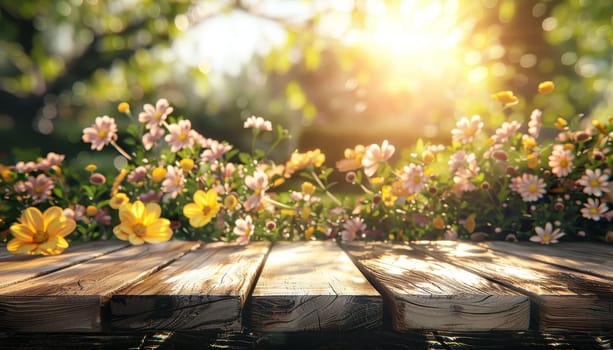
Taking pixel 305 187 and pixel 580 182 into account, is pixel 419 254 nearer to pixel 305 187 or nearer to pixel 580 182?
pixel 305 187

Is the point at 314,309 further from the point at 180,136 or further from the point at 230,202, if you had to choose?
the point at 180,136

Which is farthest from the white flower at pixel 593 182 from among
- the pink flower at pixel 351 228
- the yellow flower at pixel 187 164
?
the yellow flower at pixel 187 164

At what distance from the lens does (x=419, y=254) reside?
5.52 feet

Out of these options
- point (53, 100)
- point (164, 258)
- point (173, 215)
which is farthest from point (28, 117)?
point (164, 258)

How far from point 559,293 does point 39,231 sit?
1.49 metres

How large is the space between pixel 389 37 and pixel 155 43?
367 cm

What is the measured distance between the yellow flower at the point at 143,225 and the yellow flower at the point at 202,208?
0.15 meters

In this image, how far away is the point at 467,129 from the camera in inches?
87.2

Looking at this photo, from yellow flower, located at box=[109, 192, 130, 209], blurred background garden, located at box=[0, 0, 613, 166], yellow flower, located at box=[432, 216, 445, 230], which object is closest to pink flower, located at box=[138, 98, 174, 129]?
yellow flower, located at box=[109, 192, 130, 209]

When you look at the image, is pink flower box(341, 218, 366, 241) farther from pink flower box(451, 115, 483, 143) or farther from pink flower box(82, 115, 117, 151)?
pink flower box(82, 115, 117, 151)

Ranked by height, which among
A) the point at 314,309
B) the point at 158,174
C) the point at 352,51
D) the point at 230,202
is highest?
the point at 352,51

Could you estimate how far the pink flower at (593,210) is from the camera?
6.81 ft

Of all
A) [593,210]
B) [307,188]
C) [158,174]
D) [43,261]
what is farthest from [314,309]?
[593,210]

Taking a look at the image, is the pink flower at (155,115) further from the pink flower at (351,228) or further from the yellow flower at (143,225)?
the pink flower at (351,228)
